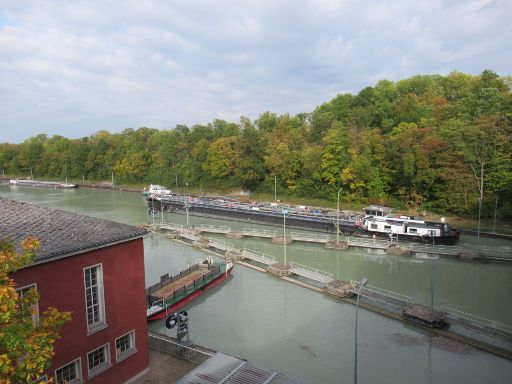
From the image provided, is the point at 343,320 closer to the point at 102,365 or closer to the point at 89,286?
the point at 102,365

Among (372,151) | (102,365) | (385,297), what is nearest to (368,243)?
(385,297)

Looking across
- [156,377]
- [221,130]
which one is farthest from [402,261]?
[221,130]

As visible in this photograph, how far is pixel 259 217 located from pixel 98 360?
37.0 meters

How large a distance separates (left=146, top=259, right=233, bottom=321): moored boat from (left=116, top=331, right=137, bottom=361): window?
22.4ft

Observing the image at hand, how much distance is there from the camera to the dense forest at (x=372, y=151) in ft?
146

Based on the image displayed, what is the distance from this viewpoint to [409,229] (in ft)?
125

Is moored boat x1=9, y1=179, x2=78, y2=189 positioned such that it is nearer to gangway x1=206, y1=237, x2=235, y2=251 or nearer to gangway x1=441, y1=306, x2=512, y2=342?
gangway x1=206, y1=237, x2=235, y2=251

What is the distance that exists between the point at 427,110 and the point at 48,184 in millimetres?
89835

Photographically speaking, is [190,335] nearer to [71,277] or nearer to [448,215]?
[71,277]

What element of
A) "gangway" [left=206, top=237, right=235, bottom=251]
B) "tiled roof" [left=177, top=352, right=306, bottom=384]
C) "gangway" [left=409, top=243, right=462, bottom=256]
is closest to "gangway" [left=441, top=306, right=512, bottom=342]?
"gangway" [left=409, top=243, right=462, bottom=256]

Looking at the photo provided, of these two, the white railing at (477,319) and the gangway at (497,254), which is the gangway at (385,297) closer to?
the white railing at (477,319)

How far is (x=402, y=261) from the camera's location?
32.9 meters

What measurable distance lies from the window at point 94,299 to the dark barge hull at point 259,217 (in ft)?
106

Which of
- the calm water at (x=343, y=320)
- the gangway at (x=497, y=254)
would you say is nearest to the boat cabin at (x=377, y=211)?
the calm water at (x=343, y=320)
